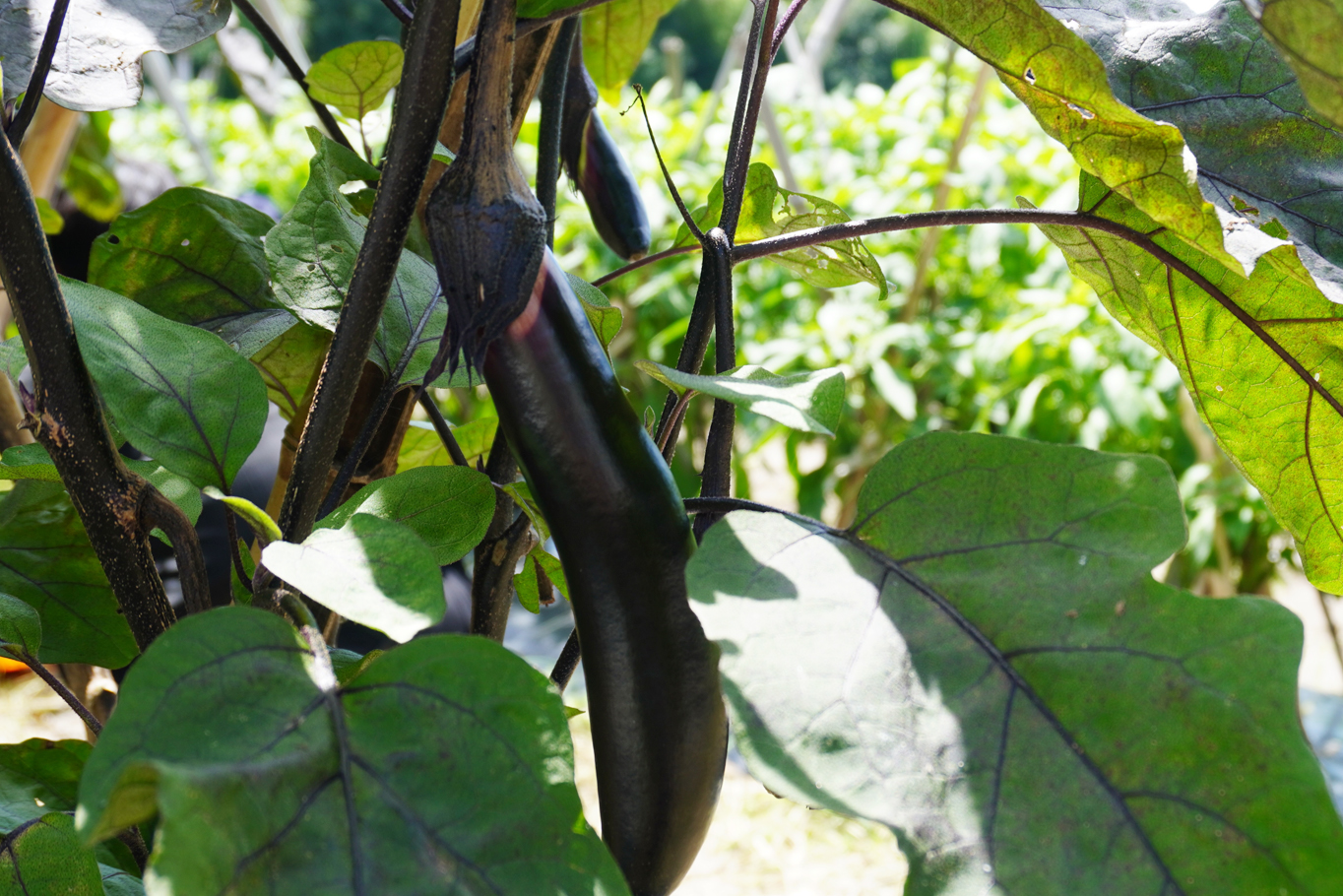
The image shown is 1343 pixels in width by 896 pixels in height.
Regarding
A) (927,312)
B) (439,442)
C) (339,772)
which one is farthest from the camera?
(927,312)

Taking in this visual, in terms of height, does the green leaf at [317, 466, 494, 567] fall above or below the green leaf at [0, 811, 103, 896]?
above

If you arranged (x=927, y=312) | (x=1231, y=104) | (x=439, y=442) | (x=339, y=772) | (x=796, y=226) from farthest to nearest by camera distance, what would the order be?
(x=927, y=312) < (x=439, y=442) < (x=796, y=226) < (x=1231, y=104) < (x=339, y=772)

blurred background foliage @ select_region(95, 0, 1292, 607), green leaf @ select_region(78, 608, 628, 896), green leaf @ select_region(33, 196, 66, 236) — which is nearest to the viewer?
green leaf @ select_region(78, 608, 628, 896)

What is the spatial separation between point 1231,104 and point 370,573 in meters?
0.30

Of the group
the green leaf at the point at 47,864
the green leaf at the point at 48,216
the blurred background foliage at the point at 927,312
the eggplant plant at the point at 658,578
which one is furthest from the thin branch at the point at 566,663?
the blurred background foliage at the point at 927,312

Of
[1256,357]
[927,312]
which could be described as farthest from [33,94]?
[927,312]

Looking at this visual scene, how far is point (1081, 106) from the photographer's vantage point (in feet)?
1.02

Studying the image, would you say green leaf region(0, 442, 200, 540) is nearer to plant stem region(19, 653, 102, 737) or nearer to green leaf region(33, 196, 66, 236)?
plant stem region(19, 653, 102, 737)

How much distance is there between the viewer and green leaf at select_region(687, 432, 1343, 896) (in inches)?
8.4

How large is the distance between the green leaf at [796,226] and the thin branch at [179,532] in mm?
222

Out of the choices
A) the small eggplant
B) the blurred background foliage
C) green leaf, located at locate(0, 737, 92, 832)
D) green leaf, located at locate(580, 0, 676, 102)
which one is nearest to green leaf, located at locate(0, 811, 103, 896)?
green leaf, located at locate(0, 737, 92, 832)

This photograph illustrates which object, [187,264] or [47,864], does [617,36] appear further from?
[47,864]

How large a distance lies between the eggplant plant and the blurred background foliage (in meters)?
0.82

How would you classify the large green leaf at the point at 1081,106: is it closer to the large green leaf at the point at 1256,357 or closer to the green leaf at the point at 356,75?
the large green leaf at the point at 1256,357
